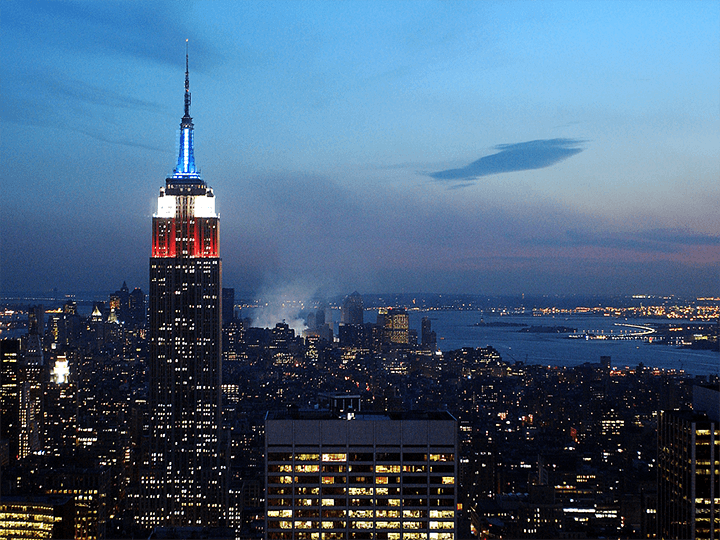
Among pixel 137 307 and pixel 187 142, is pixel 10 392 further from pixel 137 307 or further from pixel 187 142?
pixel 187 142

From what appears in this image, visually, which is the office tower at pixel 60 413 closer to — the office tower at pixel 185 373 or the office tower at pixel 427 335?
the office tower at pixel 185 373

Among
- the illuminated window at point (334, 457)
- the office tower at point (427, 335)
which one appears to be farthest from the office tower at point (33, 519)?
the office tower at point (427, 335)

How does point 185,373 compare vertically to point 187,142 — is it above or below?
below

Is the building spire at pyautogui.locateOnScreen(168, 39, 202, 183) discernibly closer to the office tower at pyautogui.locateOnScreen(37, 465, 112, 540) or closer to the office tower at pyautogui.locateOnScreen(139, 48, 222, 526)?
the office tower at pyautogui.locateOnScreen(139, 48, 222, 526)

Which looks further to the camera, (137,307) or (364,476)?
(137,307)

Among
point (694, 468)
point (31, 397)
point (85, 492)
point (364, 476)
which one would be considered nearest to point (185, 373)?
point (85, 492)

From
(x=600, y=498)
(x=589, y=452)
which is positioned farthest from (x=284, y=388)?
(x=600, y=498)
